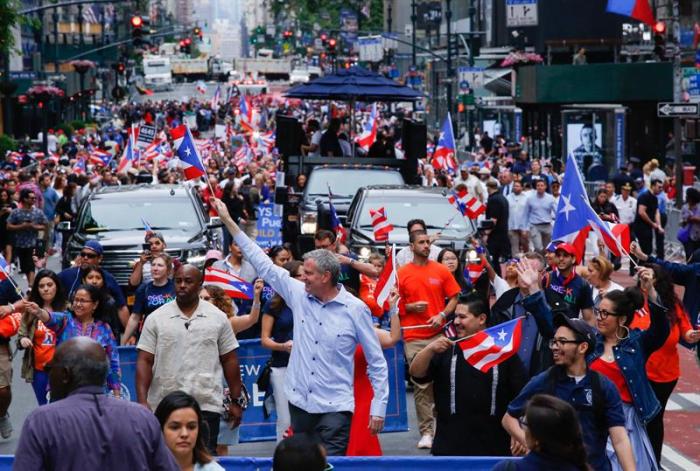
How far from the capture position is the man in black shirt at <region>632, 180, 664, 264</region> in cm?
2466

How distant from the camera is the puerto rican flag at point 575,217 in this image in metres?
12.7

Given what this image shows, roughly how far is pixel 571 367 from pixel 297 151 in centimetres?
2347

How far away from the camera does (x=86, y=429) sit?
619cm

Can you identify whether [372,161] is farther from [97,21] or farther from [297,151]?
[97,21]

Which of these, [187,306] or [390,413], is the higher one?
[187,306]

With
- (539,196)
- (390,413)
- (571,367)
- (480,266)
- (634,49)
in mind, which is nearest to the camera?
(571,367)

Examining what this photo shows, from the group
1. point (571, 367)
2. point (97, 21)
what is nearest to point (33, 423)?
point (571, 367)

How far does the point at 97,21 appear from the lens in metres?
120

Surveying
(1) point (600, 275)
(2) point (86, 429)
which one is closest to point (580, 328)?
(2) point (86, 429)

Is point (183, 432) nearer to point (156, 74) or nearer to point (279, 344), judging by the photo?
point (279, 344)

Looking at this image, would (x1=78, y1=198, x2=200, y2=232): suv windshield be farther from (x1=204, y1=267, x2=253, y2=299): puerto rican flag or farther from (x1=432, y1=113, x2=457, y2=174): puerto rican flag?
(x1=432, y1=113, x2=457, y2=174): puerto rican flag

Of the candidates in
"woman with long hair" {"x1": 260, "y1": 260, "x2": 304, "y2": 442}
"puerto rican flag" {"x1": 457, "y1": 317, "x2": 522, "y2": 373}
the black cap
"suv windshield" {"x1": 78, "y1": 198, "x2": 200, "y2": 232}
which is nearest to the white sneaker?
"woman with long hair" {"x1": 260, "y1": 260, "x2": 304, "y2": 442}

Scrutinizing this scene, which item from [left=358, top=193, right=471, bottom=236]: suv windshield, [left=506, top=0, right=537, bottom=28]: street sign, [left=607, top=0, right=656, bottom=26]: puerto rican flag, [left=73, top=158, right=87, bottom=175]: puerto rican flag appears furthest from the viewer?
[left=506, top=0, right=537, bottom=28]: street sign

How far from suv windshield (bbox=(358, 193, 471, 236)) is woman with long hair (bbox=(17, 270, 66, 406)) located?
828 cm
